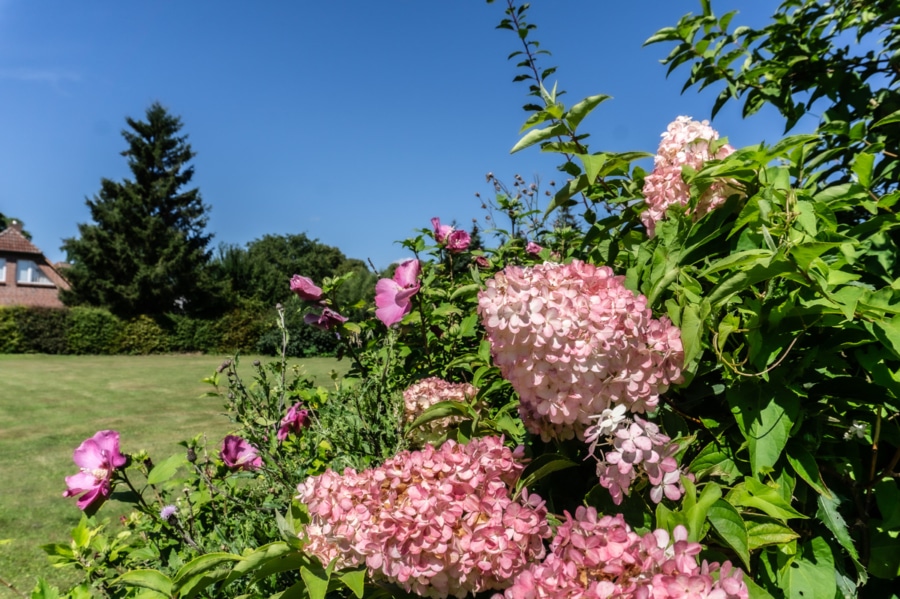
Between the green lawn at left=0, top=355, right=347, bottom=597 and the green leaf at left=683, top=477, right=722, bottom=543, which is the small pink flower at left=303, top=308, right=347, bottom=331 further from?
the green leaf at left=683, top=477, right=722, bottom=543

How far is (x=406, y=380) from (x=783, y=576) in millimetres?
1470

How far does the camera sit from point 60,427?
8414 mm

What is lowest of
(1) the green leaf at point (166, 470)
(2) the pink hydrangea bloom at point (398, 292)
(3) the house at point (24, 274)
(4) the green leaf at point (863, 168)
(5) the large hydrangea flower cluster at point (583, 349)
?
(1) the green leaf at point (166, 470)

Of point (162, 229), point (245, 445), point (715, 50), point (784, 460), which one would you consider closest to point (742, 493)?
point (784, 460)

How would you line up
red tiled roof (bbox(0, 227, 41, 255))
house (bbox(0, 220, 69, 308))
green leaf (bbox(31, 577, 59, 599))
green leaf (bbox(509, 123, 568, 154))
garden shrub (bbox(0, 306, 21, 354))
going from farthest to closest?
house (bbox(0, 220, 69, 308))
red tiled roof (bbox(0, 227, 41, 255))
garden shrub (bbox(0, 306, 21, 354))
green leaf (bbox(509, 123, 568, 154))
green leaf (bbox(31, 577, 59, 599))

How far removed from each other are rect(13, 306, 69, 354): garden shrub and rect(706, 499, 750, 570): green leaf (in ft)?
89.8

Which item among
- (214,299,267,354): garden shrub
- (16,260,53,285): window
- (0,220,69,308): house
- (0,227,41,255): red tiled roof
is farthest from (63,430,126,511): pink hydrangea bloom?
(16,260,53,285): window

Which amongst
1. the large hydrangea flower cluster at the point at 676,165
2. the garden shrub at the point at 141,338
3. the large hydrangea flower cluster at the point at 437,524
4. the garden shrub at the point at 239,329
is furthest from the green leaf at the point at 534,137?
the garden shrub at the point at 141,338

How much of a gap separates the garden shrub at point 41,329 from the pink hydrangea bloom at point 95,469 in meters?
26.0

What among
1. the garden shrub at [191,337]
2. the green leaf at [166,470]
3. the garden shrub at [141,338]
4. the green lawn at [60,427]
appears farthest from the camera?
the garden shrub at [191,337]

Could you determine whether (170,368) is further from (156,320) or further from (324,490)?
(324,490)

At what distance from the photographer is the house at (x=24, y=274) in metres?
33.2

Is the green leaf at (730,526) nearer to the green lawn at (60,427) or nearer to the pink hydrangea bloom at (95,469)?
the pink hydrangea bloom at (95,469)

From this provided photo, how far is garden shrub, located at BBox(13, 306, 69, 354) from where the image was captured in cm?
2295
